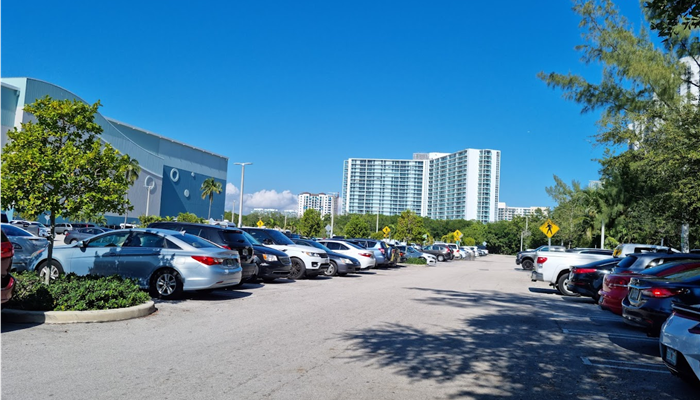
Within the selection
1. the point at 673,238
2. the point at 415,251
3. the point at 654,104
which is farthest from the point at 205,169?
the point at 654,104

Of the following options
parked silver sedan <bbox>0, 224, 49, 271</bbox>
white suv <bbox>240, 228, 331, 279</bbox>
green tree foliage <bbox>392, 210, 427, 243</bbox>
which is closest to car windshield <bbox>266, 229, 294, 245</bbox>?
white suv <bbox>240, 228, 331, 279</bbox>

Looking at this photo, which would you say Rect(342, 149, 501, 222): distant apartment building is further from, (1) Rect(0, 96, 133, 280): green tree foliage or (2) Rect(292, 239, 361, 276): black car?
(1) Rect(0, 96, 133, 280): green tree foliage

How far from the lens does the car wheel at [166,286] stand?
466 inches

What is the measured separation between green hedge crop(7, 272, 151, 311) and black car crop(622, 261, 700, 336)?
8.33 metres

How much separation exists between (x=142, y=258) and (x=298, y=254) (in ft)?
25.1

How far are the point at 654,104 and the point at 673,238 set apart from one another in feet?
51.8

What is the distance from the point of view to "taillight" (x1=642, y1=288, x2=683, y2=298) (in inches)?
303

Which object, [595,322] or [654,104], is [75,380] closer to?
[595,322]

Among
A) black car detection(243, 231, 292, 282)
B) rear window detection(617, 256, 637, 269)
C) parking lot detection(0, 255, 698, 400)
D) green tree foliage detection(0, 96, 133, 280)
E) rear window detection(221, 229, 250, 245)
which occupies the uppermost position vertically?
green tree foliage detection(0, 96, 133, 280)

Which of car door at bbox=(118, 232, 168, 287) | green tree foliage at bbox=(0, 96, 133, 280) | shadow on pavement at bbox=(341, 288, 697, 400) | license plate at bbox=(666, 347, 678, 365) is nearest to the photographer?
license plate at bbox=(666, 347, 678, 365)

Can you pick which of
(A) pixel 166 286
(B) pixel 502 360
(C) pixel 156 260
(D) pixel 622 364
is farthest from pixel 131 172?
(D) pixel 622 364

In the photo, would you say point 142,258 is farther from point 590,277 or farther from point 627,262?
point 590,277

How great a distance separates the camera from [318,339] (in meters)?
8.20

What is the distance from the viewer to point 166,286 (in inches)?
467
